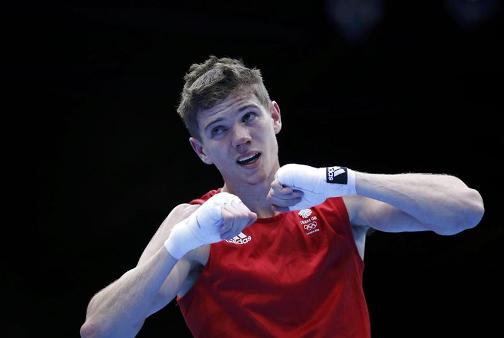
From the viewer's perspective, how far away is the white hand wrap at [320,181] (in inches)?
106

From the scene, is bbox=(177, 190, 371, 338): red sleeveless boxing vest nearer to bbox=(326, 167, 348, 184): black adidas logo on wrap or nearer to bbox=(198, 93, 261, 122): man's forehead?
bbox=(326, 167, 348, 184): black adidas logo on wrap

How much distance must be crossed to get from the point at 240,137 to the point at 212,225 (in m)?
0.55

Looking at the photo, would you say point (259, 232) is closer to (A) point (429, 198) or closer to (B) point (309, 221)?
(B) point (309, 221)

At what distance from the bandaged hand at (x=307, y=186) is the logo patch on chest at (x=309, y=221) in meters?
0.30

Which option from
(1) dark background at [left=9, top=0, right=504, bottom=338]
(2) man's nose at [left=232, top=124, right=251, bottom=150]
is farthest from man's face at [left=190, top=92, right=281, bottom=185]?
(1) dark background at [left=9, top=0, right=504, bottom=338]

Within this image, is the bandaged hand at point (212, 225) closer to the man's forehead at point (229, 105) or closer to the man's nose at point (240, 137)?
the man's nose at point (240, 137)

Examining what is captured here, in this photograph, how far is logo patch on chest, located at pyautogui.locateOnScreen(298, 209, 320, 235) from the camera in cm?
305

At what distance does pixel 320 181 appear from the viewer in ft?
8.88

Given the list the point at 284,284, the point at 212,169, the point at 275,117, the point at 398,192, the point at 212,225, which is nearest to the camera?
the point at 212,225

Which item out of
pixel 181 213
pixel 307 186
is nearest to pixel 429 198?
pixel 307 186

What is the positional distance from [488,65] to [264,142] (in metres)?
4.53

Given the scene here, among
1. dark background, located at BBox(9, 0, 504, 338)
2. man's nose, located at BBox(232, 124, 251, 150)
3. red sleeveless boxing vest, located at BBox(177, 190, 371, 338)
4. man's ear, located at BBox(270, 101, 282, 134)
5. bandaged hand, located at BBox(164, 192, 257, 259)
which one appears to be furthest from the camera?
dark background, located at BBox(9, 0, 504, 338)

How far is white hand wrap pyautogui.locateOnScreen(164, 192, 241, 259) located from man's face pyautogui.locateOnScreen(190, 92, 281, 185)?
38 centimetres

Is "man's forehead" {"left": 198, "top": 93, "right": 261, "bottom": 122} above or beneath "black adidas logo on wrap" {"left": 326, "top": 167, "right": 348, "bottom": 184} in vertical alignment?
above
